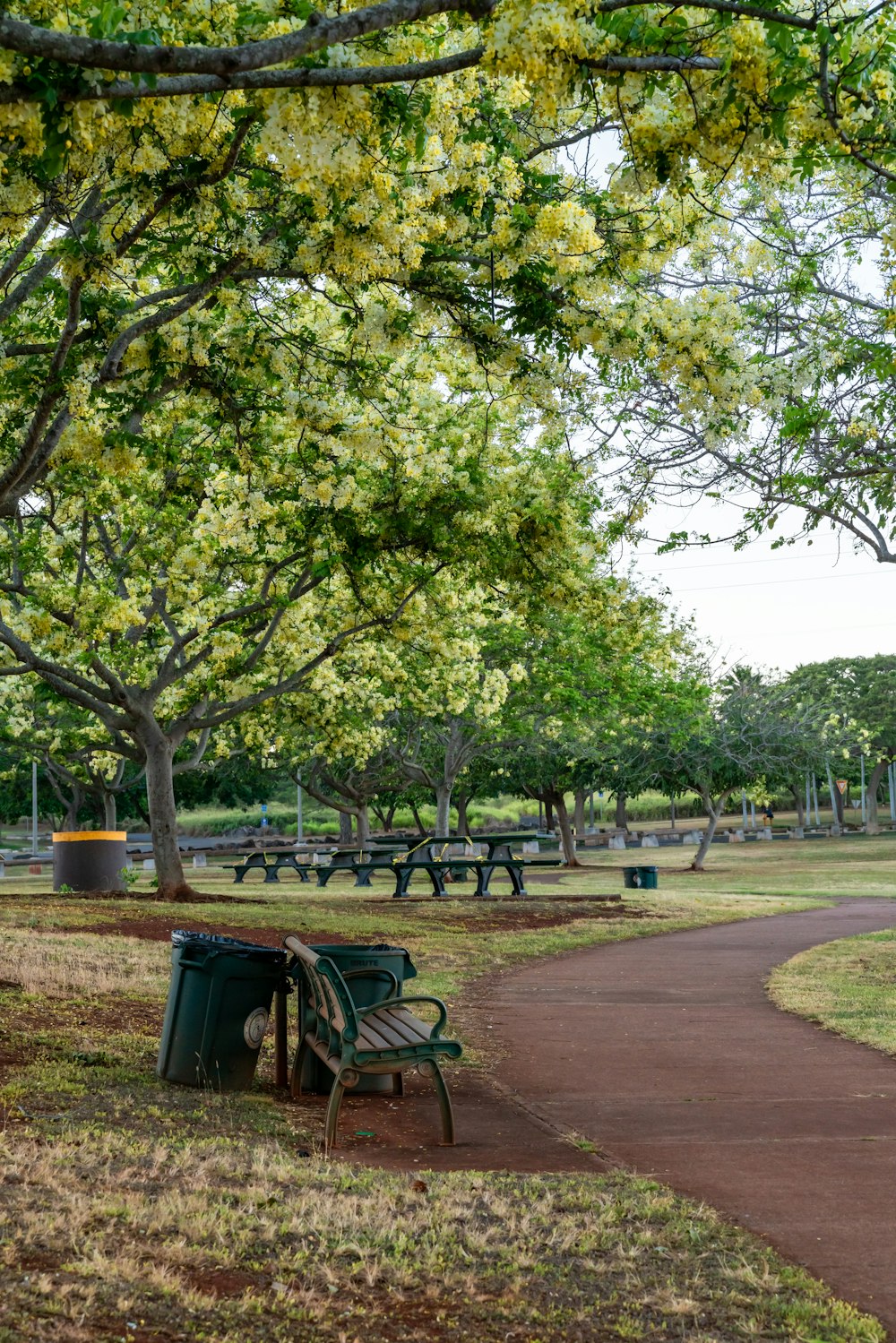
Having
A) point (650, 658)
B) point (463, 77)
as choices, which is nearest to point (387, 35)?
point (463, 77)

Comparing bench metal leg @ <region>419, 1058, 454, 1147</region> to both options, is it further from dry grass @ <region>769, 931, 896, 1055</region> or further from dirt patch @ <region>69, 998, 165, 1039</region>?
dry grass @ <region>769, 931, 896, 1055</region>

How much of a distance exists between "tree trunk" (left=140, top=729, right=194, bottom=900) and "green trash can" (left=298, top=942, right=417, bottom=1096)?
12.3 metres

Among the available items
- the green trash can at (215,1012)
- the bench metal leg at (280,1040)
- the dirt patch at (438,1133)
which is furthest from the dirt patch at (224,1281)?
the bench metal leg at (280,1040)

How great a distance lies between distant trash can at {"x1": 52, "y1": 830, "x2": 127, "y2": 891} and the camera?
23.4 metres

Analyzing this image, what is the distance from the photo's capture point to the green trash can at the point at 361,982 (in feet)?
24.1

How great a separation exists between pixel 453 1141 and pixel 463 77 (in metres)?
5.53

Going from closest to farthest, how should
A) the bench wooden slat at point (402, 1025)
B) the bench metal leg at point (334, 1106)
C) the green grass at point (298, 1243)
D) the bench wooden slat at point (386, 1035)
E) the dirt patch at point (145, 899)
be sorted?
1. the green grass at point (298, 1243)
2. the bench metal leg at point (334, 1106)
3. the bench wooden slat at point (386, 1035)
4. the bench wooden slat at point (402, 1025)
5. the dirt patch at point (145, 899)

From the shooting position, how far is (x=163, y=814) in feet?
65.2

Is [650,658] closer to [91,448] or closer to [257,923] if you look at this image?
[257,923]

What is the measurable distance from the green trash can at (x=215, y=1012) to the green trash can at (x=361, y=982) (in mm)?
291

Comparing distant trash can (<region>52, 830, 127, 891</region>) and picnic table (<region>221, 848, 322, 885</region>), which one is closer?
distant trash can (<region>52, 830, 127, 891</region>)

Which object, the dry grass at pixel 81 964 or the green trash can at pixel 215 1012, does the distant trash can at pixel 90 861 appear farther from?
the green trash can at pixel 215 1012

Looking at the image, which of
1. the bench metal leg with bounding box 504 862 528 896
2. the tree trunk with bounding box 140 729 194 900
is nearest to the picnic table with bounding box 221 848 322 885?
the bench metal leg with bounding box 504 862 528 896

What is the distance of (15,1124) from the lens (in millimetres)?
5859
